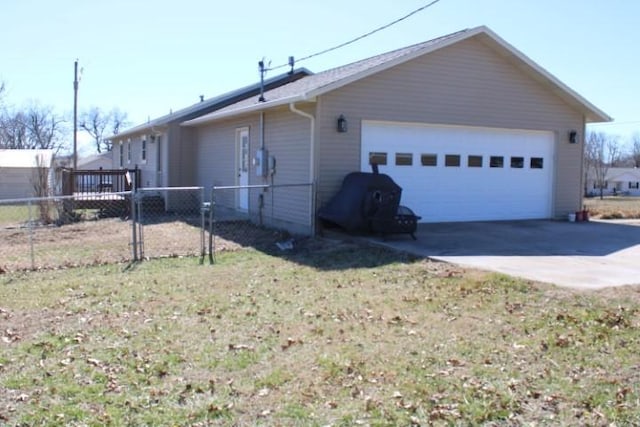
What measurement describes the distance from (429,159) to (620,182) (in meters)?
81.0

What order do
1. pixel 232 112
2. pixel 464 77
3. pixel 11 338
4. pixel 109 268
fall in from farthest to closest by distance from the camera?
pixel 232 112 < pixel 464 77 < pixel 109 268 < pixel 11 338

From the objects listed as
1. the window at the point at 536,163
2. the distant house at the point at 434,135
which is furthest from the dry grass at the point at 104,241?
the window at the point at 536,163

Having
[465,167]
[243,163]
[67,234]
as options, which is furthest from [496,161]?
[67,234]

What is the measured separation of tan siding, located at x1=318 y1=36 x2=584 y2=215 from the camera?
1191 cm

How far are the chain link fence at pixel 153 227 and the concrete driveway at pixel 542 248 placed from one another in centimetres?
268

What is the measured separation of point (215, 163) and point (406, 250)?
9350mm

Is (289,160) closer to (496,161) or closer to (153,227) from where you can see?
(153,227)

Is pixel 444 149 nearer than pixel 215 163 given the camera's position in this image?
Yes

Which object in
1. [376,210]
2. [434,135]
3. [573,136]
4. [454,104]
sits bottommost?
[376,210]

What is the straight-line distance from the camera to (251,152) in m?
15.0

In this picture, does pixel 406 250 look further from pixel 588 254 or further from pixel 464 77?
pixel 464 77

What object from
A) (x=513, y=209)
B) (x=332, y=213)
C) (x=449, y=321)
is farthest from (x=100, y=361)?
(x=513, y=209)

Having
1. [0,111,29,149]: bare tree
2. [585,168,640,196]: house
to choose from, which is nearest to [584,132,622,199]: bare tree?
[585,168,640,196]: house

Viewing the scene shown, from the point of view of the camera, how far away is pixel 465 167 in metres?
13.8
